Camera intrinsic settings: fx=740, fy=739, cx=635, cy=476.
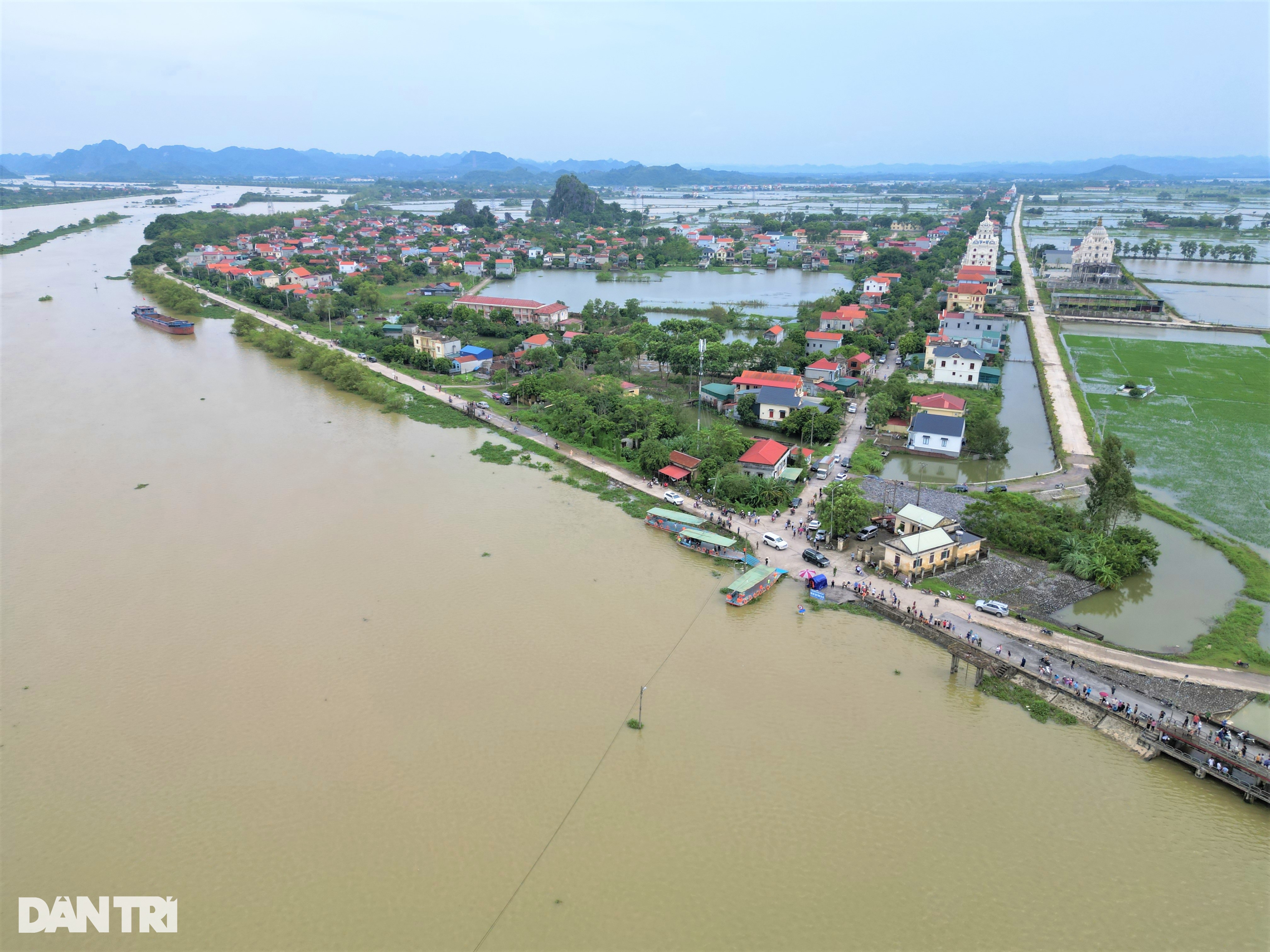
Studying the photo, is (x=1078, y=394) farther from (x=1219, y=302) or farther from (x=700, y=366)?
(x=1219, y=302)

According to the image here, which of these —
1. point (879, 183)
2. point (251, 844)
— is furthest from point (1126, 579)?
point (879, 183)

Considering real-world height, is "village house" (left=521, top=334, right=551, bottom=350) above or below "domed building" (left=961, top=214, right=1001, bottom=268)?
below

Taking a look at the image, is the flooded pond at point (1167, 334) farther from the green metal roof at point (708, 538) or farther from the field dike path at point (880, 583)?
the green metal roof at point (708, 538)

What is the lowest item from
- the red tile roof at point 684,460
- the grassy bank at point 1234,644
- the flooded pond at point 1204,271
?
the grassy bank at point 1234,644

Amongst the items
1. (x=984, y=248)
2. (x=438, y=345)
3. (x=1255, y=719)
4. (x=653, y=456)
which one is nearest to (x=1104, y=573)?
(x=1255, y=719)

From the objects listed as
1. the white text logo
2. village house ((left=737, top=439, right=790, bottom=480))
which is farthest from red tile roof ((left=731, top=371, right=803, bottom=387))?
the white text logo

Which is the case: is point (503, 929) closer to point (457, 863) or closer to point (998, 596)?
point (457, 863)

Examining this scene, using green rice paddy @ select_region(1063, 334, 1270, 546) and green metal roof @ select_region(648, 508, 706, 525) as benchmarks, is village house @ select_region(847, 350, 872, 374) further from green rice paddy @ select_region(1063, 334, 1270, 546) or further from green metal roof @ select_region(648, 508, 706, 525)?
green metal roof @ select_region(648, 508, 706, 525)

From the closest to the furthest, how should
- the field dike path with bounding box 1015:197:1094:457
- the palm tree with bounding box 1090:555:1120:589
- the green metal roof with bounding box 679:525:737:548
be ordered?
the palm tree with bounding box 1090:555:1120:589 < the green metal roof with bounding box 679:525:737:548 < the field dike path with bounding box 1015:197:1094:457

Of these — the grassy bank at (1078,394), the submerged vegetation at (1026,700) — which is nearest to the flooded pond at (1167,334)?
the grassy bank at (1078,394)
